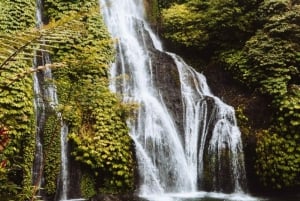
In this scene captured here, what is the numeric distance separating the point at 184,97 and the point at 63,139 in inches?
147

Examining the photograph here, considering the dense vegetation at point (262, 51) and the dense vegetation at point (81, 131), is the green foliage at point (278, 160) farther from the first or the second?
the dense vegetation at point (81, 131)

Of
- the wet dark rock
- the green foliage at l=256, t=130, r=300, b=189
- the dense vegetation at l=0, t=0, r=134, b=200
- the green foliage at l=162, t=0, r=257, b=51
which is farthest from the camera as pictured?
the green foliage at l=162, t=0, r=257, b=51

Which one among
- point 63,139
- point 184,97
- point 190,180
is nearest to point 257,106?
point 184,97

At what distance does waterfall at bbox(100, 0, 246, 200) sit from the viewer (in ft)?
30.4

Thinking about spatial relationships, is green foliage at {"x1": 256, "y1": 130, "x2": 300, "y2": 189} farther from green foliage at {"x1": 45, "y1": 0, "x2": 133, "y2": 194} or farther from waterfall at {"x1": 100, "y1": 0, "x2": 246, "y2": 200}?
green foliage at {"x1": 45, "y1": 0, "x2": 133, "y2": 194}

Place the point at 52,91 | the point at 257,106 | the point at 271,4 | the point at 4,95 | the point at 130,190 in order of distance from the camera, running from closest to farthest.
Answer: the point at 4,95
the point at 130,190
the point at 52,91
the point at 257,106
the point at 271,4

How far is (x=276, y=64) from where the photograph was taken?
10367 millimetres

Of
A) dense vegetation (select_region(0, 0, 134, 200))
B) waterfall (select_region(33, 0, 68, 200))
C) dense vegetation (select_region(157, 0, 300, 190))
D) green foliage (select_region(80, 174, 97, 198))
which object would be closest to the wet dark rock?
dense vegetation (select_region(0, 0, 134, 200))

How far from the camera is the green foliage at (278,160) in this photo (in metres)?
9.20

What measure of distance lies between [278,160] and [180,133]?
2.52 metres

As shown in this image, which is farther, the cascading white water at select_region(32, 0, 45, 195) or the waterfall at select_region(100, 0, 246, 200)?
the waterfall at select_region(100, 0, 246, 200)

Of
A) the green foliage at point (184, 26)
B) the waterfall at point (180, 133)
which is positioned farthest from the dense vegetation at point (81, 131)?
the green foliage at point (184, 26)

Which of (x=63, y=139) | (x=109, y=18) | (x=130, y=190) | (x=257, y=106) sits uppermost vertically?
(x=109, y=18)

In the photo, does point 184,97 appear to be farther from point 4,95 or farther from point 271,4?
point 4,95
